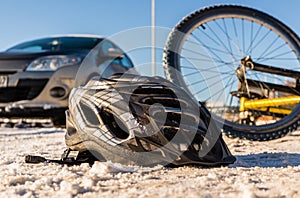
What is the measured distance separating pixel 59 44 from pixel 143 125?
435cm

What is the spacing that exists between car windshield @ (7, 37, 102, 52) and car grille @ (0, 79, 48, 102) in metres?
0.86

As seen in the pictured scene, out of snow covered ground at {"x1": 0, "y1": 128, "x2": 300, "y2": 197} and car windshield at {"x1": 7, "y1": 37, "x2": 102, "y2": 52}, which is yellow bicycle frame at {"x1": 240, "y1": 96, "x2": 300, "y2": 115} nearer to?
snow covered ground at {"x1": 0, "y1": 128, "x2": 300, "y2": 197}

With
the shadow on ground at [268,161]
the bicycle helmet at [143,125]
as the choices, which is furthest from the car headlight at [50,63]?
the shadow on ground at [268,161]

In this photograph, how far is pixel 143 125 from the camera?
174 centimetres

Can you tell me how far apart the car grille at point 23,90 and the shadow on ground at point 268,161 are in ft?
10.8

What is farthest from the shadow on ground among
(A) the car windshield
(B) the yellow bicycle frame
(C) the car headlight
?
(A) the car windshield

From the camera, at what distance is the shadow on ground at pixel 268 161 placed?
6.27ft

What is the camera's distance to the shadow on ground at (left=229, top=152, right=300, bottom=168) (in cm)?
191

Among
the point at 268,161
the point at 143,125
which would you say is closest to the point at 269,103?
the point at 268,161

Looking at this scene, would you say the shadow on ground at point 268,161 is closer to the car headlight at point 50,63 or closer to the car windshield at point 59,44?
the car headlight at point 50,63

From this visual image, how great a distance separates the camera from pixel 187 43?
3.85 m

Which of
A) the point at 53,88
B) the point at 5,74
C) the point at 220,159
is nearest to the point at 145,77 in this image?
the point at 220,159

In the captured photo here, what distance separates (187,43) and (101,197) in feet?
9.50

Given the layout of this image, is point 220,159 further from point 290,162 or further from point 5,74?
point 5,74
